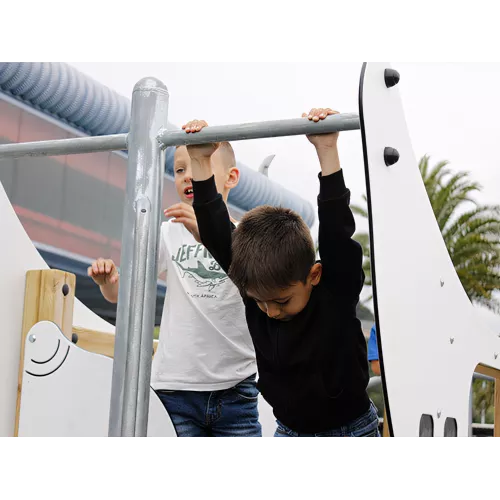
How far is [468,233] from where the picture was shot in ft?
20.8

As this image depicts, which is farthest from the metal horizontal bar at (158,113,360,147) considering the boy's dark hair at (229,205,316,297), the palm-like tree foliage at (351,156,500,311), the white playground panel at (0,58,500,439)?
the palm-like tree foliage at (351,156,500,311)

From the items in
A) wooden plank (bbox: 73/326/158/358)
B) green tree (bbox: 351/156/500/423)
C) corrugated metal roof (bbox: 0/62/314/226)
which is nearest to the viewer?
wooden plank (bbox: 73/326/158/358)

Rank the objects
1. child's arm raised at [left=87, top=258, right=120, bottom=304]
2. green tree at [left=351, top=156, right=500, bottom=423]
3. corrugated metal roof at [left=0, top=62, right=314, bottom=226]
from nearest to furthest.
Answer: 1. child's arm raised at [left=87, top=258, right=120, bottom=304]
2. corrugated metal roof at [left=0, top=62, right=314, bottom=226]
3. green tree at [left=351, top=156, right=500, bottom=423]

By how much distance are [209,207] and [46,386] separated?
1.37ft

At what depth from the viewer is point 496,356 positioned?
120 cm

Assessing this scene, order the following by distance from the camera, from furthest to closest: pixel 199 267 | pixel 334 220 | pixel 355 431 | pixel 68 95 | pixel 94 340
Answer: pixel 68 95
pixel 94 340
pixel 199 267
pixel 355 431
pixel 334 220

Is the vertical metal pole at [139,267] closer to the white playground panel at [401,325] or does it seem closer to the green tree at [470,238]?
the white playground panel at [401,325]

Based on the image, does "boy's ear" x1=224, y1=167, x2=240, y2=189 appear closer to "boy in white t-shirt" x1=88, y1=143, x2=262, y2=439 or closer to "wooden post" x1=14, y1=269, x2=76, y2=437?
"boy in white t-shirt" x1=88, y1=143, x2=262, y2=439

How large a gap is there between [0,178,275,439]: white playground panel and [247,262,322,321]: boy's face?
25 centimetres

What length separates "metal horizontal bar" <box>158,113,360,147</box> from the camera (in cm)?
88

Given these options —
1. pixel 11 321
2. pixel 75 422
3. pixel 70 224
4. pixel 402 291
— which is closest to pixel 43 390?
pixel 75 422

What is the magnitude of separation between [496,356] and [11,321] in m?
0.85

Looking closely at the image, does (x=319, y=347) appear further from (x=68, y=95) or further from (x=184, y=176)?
(x=68, y=95)

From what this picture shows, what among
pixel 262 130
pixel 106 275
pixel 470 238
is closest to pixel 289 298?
pixel 262 130
